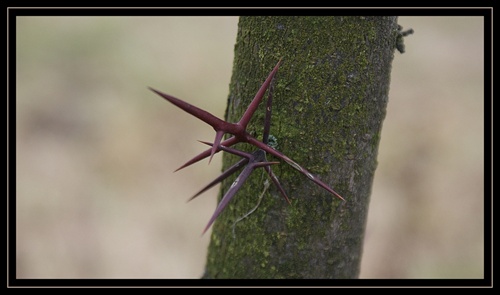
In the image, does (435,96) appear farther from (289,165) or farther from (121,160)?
(289,165)

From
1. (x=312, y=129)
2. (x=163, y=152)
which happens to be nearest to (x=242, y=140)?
(x=312, y=129)

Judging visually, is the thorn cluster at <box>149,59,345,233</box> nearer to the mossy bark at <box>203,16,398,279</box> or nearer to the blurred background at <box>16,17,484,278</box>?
the mossy bark at <box>203,16,398,279</box>

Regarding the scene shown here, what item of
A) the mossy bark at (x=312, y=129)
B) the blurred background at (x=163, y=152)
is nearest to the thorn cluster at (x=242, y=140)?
the mossy bark at (x=312, y=129)

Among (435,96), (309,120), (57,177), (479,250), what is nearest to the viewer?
(309,120)

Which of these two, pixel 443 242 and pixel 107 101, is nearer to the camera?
pixel 443 242

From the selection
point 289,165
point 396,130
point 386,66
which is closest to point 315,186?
point 289,165

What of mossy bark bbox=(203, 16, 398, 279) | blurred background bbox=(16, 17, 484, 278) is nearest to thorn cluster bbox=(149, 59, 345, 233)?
mossy bark bbox=(203, 16, 398, 279)

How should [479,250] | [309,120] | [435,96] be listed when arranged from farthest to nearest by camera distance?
[435,96] → [479,250] → [309,120]
